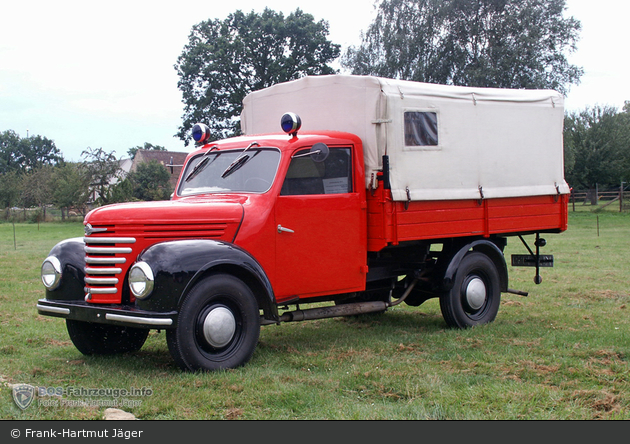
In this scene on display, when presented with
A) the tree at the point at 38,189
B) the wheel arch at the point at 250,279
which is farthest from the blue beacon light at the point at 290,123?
the tree at the point at 38,189

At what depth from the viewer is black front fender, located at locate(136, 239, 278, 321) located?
5.41 metres

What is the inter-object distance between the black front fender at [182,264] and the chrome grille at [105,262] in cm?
29

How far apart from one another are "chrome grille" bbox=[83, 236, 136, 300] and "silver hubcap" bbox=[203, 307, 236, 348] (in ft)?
2.85

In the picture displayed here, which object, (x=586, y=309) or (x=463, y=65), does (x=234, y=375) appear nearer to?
(x=586, y=309)

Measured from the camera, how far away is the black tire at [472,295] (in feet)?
26.4

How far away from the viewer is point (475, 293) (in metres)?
8.29

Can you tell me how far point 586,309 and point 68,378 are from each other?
700cm

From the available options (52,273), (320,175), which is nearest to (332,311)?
(320,175)

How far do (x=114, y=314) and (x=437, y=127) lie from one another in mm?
4347

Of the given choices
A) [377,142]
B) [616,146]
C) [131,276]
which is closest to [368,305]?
[377,142]

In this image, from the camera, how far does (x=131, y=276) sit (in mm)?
5453

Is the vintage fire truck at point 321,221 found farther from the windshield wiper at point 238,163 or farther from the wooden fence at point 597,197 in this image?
the wooden fence at point 597,197

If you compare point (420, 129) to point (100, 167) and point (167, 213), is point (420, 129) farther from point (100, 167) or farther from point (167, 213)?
point (100, 167)

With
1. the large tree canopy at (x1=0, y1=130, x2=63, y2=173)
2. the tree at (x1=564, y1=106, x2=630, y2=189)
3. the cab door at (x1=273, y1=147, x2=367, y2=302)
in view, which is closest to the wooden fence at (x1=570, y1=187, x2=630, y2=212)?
the tree at (x1=564, y1=106, x2=630, y2=189)
